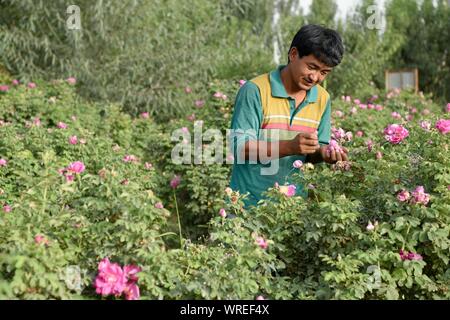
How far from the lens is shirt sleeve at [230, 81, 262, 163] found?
8.73 feet

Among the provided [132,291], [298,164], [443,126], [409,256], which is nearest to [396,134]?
[443,126]

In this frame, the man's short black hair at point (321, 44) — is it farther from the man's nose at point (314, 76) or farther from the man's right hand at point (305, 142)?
the man's right hand at point (305, 142)

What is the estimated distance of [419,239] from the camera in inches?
95.8

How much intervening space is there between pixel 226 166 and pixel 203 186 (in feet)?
1.04

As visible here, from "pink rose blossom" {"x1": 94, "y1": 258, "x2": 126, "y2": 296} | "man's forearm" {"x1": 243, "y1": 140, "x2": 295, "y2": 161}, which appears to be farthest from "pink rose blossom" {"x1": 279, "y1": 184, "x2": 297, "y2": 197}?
"pink rose blossom" {"x1": 94, "y1": 258, "x2": 126, "y2": 296}

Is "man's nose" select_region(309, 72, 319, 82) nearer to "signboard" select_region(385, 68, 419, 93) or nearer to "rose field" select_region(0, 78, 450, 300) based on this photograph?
"rose field" select_region(0, 78, 450, 300)

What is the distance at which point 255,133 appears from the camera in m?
2.71

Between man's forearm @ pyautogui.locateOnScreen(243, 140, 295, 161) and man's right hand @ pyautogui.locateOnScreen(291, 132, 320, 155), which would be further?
man's forearm @ pyautogui.locateOnScreen(243, 140, 295, 161)

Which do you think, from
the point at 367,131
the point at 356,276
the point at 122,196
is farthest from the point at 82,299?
the point at 367,131

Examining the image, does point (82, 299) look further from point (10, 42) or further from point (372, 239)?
point (10, 42)

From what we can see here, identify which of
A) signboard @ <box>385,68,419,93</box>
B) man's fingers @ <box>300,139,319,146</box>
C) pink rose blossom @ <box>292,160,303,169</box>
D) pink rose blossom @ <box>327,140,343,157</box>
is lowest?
signboard @ <box>385,68,419,93</box>

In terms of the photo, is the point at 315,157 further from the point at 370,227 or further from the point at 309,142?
the point at 370,227

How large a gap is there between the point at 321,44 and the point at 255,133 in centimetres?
39

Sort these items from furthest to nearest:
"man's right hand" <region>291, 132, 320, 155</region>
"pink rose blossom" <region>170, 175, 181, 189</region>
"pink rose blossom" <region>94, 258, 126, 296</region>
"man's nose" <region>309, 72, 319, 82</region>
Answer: "pink rose blossom" <region>170, 175, 181, 189</region>
"man's nose" <region>309, 72, 319, 82</region>
"man's right hand" <region>291, 132, 320, 155</region>
"pink rose blossom" <region>94, 258, 126, 296</region>
